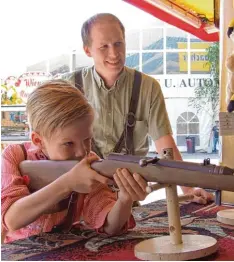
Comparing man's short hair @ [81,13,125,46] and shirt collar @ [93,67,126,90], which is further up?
man's short hair @ [81,13,125,46]

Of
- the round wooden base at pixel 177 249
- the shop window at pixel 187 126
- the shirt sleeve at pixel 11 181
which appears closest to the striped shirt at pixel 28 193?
the shirt sleeve at pixel 11 181

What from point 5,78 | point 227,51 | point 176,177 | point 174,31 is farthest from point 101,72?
point 174,31

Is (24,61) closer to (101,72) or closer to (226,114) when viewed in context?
(101,72)

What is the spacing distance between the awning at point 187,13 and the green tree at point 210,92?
0.76 metres

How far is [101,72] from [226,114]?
30 centimetres

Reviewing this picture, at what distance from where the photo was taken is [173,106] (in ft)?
11.2

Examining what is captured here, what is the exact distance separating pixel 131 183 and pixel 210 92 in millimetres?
2984

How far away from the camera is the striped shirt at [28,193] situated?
2.04 feet

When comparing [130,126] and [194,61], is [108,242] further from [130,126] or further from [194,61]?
[194,61]

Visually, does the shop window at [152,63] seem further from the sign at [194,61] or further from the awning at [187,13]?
the awning at [187,13]

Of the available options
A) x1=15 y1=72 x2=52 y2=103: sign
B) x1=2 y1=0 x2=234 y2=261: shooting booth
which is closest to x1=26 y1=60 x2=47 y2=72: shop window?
x1=15 y1=72 x2=52 y2=103: sign

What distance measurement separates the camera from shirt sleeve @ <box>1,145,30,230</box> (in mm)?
615

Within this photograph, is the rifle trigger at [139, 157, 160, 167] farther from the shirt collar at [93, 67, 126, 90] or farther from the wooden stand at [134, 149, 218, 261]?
the shirt collar at [93, 67, 126, 90]

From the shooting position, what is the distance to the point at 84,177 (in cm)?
57
